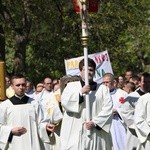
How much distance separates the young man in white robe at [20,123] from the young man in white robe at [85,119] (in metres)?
0.46

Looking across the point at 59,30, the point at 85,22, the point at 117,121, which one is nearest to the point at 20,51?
the point at 59,30

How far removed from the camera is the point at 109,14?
2888 cm

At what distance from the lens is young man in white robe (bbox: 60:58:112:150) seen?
11539 mm

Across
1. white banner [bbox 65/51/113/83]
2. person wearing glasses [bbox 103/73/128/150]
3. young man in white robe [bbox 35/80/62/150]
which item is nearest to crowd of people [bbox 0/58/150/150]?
young man in white robe [bbox 35/80/62/150]

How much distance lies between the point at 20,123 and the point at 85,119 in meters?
1.03

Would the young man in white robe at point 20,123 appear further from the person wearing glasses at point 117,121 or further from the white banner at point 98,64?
the white banner at point 98,64

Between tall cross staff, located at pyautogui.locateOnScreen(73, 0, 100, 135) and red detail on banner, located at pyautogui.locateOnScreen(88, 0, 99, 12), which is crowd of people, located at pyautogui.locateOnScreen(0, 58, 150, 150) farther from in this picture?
red detail on banner, located at pyautogui.locateOnScreen(88, 0, 99, 12)

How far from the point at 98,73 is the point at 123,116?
3.11 meters

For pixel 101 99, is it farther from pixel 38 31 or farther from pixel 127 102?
pixel 38 31

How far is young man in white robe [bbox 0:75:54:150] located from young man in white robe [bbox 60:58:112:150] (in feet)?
1.50

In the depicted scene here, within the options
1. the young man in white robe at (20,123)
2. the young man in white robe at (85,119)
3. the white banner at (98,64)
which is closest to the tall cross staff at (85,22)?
the young man in white robe at (85,119)

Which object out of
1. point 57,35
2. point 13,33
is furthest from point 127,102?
point 57,35

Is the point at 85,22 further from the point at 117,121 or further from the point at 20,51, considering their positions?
the point at 20,51

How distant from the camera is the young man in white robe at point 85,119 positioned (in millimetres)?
11539
